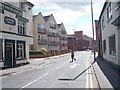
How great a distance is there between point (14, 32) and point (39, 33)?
35548 millimetres

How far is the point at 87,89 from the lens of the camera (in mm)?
10023

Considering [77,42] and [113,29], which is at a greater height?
[77,42]

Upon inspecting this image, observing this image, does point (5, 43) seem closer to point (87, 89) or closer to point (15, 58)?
point (15, 58)

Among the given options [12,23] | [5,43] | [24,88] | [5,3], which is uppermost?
[5,3]

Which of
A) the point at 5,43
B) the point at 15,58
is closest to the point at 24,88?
the point at 5,43

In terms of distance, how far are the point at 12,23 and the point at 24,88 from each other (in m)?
15.2

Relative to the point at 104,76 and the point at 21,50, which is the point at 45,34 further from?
the point at 104,76

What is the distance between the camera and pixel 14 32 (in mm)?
25031

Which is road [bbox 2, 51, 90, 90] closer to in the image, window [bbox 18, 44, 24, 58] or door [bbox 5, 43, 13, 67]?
door [bbox 5, 43, 13, 67]

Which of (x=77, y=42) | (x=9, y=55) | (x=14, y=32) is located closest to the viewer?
(x=9, y=55)

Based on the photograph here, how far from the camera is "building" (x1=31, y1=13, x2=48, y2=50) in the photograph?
5819cm

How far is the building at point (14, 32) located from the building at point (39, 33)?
27.2m

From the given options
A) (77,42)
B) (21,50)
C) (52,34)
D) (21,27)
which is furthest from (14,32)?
(77,42)

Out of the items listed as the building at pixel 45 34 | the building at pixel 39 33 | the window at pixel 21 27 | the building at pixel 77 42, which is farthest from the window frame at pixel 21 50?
the building at pixel 77 42
